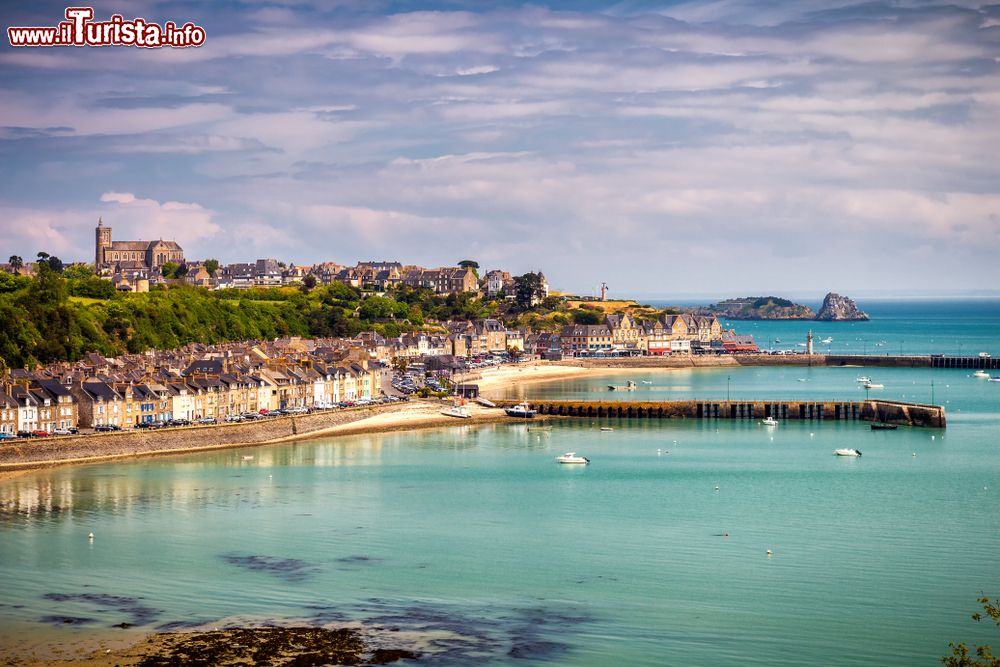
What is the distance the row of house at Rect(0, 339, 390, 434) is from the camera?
50469 mm

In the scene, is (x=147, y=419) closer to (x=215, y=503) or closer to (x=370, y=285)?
(x=215, y=503)

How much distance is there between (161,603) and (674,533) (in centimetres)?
1511

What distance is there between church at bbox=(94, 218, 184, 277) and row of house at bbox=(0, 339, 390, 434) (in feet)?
227

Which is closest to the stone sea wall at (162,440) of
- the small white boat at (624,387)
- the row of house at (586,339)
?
the small white boat at (624,387)

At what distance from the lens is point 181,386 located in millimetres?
56938

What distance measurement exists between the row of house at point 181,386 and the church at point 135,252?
227 feet

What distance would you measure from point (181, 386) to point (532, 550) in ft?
93.6

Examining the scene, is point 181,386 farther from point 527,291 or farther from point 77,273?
point 527,291

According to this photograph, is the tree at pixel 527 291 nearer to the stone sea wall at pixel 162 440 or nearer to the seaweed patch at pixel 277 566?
the stone sea wall at pixel 162 440

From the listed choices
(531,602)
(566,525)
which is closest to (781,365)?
(566,525)

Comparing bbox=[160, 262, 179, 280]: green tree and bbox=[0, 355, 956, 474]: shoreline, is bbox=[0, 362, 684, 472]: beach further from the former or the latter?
bbox=[160, 262, 179, 280]: green tree

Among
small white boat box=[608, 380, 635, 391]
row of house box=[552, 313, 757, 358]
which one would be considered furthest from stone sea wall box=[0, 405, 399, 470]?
row of house box=[552, 313, 757, 358]

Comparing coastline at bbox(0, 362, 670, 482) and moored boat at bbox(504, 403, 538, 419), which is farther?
moored boat at bbox(504, 403, 538, 419)

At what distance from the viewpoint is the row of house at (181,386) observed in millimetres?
50469
